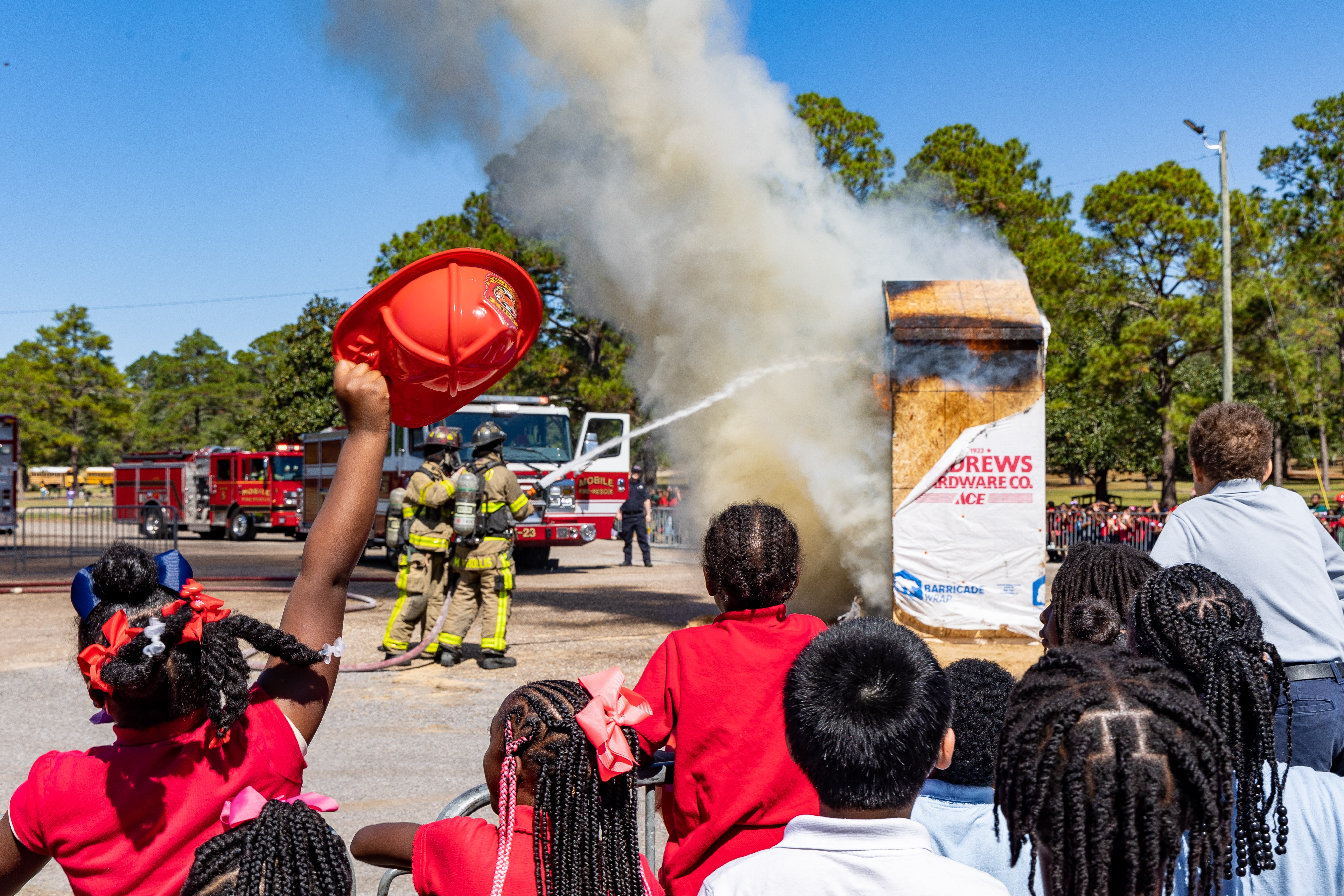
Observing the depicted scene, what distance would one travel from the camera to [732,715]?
235 centimetres

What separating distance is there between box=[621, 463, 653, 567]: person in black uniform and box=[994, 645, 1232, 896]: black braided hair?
1520cm

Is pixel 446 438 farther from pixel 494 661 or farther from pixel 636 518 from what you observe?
pixel 636 518

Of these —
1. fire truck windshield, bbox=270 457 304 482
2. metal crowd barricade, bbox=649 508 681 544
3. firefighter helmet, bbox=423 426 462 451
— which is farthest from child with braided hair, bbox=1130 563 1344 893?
fire truck windshield, bbox=270 457 304 482

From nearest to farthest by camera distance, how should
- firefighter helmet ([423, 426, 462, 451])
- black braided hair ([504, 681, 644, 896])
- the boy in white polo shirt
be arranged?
1. the boy in white polo shirt
2. black braided hair ([504, 681, 644, 896])
3. firefighter helmet ([423, 426, 462, 451])

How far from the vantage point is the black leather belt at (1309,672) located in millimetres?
2877

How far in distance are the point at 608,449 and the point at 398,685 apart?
9010 millimetres

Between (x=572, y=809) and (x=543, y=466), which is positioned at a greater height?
(x=543, y=466)

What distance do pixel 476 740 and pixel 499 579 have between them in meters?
2.19

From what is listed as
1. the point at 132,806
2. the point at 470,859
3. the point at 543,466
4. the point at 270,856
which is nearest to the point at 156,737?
the point at 132,806

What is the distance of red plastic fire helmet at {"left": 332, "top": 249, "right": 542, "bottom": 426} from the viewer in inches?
75.7

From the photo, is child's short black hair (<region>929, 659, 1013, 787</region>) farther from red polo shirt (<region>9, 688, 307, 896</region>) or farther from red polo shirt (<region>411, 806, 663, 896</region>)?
red polo shirt (<region>9, 688, 307, 896</region>)

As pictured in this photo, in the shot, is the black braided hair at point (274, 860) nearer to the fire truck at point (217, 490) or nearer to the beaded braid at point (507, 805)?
the beaded braid at point (507, 805)

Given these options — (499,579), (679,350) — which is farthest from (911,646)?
(679,350)

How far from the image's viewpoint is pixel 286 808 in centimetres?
152
